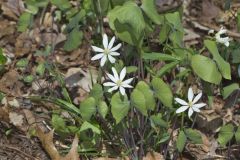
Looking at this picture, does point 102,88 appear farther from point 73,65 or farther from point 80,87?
point 73,65

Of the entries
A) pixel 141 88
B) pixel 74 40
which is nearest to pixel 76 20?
pixel 74 40

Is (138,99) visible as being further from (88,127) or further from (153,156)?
(153,156)

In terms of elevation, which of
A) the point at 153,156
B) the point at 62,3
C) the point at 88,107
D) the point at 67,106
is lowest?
the point at 153,156

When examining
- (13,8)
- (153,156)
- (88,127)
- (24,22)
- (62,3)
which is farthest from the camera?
(13,8)

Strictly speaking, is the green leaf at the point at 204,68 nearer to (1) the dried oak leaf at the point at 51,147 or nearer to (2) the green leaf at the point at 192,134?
(2) the green leaf at the point at 192,134

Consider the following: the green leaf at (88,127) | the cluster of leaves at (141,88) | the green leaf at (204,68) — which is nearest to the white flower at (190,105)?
the cluster of leaves at (141,88)
